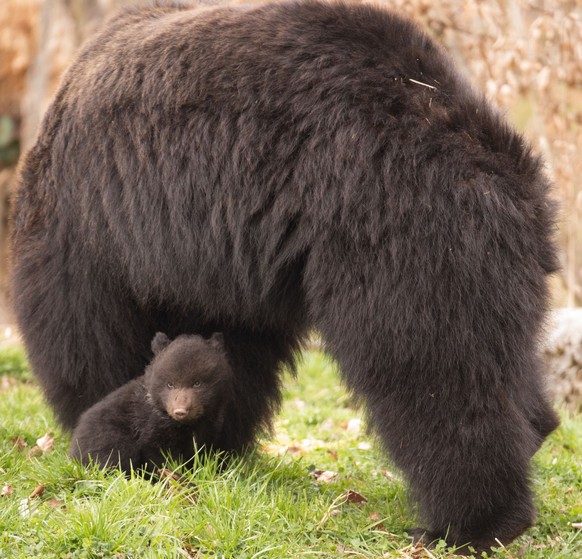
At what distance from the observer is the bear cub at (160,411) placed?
435cm


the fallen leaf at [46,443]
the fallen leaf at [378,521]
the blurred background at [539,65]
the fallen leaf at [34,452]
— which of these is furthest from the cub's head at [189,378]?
the blurred background at [539,65]

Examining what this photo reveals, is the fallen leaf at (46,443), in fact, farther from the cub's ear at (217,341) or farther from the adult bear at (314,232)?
the cub's ear at (217,341)

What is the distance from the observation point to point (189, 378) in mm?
→ 4348

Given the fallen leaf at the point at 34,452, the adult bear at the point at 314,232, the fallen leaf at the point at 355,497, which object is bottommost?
the fallen leaf at the point at 34,452

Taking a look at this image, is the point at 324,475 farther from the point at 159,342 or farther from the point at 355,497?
the point at 159,342

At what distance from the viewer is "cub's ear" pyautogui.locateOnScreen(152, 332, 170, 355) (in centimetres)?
456

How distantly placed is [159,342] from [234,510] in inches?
38.6

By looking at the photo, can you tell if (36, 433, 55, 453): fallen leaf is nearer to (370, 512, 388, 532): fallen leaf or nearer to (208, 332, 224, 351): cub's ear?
(208, 332, 224, 351): cub's ear

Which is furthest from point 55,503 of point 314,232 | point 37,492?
point 314,232

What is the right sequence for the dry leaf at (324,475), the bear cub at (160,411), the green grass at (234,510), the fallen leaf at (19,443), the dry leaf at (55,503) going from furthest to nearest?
the fallen leaf at (19,443), the dry leaf at (324,475), the bear cub at (160,411), the dry leaf at (55,503), the green grass at (234,510)

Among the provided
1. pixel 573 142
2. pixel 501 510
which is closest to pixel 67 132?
pixel 501 510

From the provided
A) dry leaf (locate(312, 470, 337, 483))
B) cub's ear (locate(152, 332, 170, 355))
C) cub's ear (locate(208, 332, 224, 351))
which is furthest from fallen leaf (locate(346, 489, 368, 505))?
cub's ear (locate(152, 332, 170, 355))

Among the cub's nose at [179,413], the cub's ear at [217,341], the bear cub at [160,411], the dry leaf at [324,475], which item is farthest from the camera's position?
the dry leaf at [324,475]

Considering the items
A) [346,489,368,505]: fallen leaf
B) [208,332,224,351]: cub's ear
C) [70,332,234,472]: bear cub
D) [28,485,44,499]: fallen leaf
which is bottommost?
[346,489,368,505]: fallen leaf
